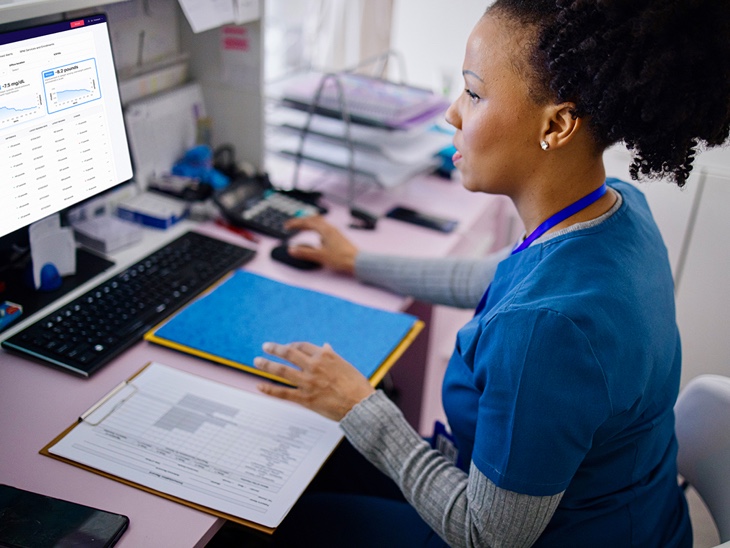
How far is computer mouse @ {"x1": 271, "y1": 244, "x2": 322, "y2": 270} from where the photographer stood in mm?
1489

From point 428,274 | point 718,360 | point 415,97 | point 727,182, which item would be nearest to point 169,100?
point 415,97

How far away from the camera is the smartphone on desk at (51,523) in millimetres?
830

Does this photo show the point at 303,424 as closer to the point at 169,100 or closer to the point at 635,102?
the point at 635,102

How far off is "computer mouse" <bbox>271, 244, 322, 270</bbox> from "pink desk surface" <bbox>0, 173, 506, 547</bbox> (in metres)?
0.01

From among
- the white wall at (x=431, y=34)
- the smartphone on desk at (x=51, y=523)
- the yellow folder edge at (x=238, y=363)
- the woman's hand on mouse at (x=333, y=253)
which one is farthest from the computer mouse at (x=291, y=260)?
the white wall at (x=431, y=34)

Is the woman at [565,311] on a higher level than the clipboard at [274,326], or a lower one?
higher

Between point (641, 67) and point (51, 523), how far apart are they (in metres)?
0.87

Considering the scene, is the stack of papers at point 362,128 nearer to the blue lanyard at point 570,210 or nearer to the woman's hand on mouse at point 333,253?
the woman's hand on mouse at point 333,253

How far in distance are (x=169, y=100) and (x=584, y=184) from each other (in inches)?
41.9

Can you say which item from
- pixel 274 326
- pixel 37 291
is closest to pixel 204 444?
pixel 274 326

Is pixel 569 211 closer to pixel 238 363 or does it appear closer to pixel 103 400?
pixel 238 363

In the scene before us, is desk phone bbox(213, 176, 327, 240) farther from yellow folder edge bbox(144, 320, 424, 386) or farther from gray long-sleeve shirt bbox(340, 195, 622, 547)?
gray long-sleeve shirt bbox(340, 195, 622, 547)

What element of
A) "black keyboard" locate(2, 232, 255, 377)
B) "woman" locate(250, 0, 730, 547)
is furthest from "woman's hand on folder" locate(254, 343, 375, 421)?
"black keyboard" locate(2, 232, 255, 377)

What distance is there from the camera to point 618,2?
85cm
